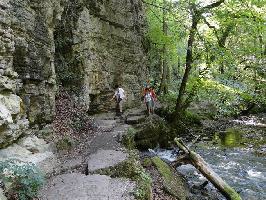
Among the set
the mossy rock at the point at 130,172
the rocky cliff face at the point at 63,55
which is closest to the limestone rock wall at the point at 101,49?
the rocky cliff face at the point at 63,55

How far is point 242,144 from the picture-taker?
57.2ft

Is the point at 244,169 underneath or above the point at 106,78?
underneath

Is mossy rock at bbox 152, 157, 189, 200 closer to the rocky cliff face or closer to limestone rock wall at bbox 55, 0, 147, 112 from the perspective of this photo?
the rocky cliff face

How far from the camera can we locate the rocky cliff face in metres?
8.35

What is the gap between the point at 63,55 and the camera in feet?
51.2

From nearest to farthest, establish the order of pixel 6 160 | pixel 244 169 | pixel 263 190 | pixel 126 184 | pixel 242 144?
pixel 6 160
pixel 126 184
pixel 263 190
pixel 244 169
pixel 242 144

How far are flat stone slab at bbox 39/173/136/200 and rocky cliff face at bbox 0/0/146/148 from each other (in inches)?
60.7

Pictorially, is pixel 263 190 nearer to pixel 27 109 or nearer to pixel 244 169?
pixel 244 169

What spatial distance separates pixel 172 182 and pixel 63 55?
27.4 ft

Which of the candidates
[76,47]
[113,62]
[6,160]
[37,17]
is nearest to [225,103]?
[113,62]

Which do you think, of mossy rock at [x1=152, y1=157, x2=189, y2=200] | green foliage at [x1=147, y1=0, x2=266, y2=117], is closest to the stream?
mossy rock at [x1=152, y1=157, x2=189, y2=200]

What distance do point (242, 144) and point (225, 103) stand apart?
3.85 m

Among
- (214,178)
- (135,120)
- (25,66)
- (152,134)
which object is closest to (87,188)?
(25,66)

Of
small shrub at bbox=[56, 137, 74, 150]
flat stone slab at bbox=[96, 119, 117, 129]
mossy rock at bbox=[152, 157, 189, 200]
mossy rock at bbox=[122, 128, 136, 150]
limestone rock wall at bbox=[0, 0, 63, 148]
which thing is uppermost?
limestone rock wall at bbox=[0, 0, 63, 148]
